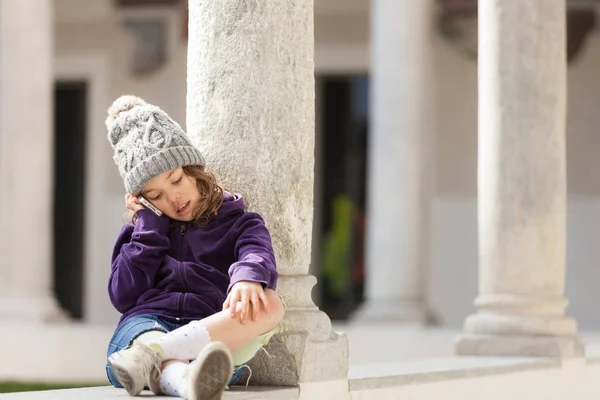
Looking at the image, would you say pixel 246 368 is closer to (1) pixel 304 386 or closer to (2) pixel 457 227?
(1) pixel 304 386

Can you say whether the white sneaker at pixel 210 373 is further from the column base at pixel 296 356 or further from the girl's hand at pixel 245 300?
the column base at pixel 296 356

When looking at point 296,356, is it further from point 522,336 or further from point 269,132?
point 522,336

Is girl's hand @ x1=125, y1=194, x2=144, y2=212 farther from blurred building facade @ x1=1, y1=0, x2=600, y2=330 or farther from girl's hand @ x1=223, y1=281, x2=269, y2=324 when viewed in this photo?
blurred building facade @ x1=1, y1=0, x2=600, y2=330

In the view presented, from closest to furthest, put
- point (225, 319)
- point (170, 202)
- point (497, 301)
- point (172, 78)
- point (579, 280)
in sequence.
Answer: point (225, 319)
point (170, 202)
point (497, 301)
point (579, 280)
point (172, 78)

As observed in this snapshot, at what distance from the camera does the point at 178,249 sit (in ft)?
13.8

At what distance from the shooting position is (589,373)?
686 cm

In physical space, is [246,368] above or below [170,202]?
below

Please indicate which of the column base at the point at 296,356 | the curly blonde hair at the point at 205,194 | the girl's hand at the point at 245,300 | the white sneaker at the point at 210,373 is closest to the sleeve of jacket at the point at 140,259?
the curly blonde hair at the point at 205,194

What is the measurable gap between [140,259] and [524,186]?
116 inches

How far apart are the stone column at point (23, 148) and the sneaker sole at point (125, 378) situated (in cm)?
813

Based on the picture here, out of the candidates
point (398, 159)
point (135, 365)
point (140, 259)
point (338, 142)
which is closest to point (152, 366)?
point (135, 365)

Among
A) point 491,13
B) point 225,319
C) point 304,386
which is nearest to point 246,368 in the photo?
point 304,386

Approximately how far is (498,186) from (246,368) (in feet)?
8.60

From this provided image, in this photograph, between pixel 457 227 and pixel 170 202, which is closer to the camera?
pixel 170 202
